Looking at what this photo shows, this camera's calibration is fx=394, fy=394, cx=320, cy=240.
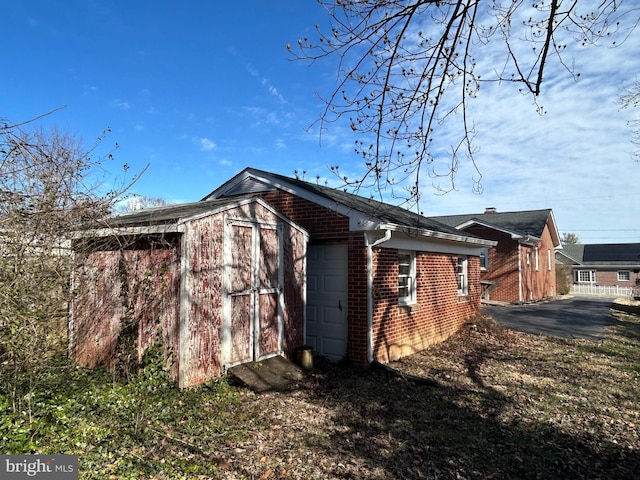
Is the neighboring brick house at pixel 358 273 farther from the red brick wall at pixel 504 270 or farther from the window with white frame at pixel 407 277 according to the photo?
the red brick wall at pixel 504 270

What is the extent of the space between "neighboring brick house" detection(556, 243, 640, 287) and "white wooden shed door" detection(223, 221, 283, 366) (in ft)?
151

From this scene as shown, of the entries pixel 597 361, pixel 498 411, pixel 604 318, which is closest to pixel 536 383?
pixel 498 411

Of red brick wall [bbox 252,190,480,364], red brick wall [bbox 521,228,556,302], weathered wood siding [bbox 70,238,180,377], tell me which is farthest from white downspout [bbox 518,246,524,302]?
weathered wood siding [bbox 70,238,180,377]

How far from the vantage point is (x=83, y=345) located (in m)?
6.72

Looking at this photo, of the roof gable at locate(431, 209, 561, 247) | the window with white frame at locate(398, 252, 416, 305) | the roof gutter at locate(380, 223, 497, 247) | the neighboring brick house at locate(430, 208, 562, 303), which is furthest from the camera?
the roof gable at locate(431, 209, 561, 247)

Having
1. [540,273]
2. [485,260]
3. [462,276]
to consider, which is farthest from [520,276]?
[462,276]

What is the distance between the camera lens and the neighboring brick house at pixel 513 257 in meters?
21.0

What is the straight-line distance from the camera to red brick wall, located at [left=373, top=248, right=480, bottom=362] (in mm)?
8234

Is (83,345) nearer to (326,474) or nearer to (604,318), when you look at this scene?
(326,474)

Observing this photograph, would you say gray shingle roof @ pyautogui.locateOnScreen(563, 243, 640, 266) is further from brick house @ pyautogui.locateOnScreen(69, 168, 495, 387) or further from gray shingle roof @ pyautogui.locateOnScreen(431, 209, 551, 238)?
brick house @ pyautogui.locateOnScreen(69, 168, 495, 387)

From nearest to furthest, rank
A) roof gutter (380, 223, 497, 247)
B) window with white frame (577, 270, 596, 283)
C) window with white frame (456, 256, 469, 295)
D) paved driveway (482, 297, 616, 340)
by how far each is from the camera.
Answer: roof gutter (380, 223, 497, 247), paved driveway (482, 297, 616, 340), window with white frame (456, 256, 469, 295), window with white frame (577, 270, 596, 283)

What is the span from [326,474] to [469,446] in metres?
1.87

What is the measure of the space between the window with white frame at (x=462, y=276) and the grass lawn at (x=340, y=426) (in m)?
5.05

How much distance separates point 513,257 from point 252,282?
59.4 feet
